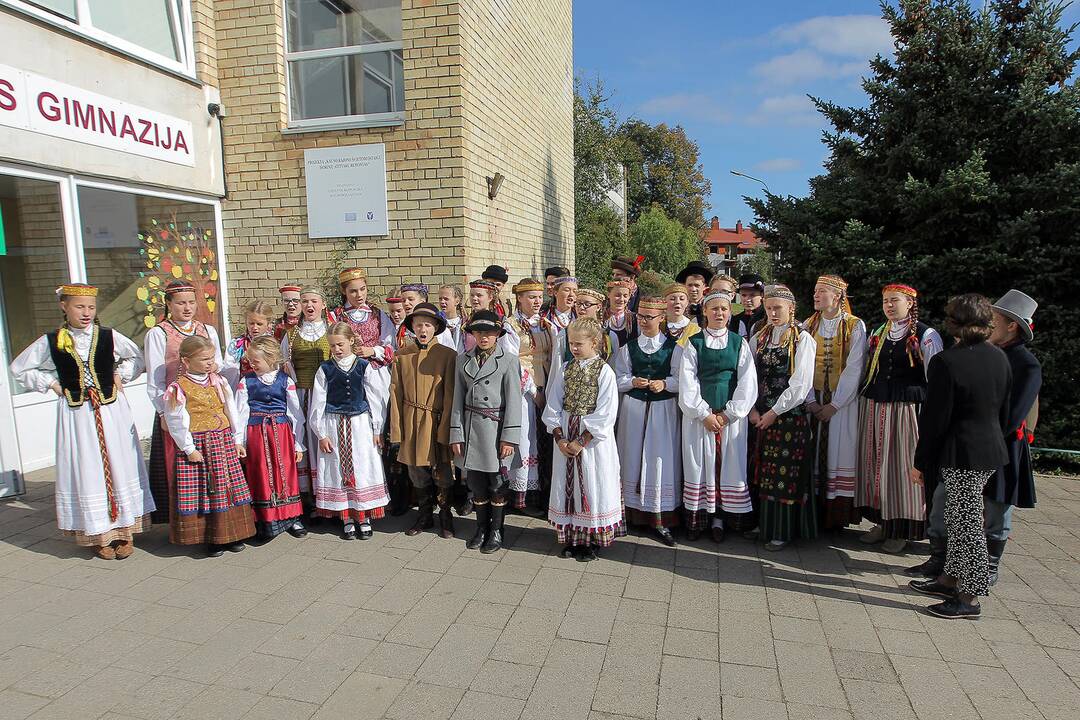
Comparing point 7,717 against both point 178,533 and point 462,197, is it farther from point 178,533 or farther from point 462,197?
point 462,197

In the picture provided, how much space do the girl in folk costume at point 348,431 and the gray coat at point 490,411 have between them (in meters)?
0.70

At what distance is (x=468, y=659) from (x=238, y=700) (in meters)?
1.09

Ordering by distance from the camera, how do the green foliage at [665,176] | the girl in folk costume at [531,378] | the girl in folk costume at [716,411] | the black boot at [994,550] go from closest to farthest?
the black boot at [994,550] → the girl in folk costume at [716,411] → the girl in folk costume at [531,378] → the green foliage at [665,176]

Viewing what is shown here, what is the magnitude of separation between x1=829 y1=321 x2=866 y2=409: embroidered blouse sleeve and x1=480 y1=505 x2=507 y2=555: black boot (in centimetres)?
246

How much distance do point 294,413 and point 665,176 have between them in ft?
145

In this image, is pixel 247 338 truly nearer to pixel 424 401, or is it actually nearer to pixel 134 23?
pixel 424 401

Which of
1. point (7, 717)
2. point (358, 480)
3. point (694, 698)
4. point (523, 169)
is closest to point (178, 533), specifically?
point (358, 480)

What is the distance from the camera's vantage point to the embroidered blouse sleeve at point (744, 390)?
446 centimetres

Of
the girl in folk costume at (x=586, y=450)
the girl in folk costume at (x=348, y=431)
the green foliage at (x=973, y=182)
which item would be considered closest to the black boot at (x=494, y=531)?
the girl in folk costume at (x=586, y=450)

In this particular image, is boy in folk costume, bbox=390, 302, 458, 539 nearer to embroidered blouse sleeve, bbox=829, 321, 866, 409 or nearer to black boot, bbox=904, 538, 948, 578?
embroidered blouse sleeve, bbox=829, 321, 866, 409

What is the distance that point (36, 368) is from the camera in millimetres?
4441

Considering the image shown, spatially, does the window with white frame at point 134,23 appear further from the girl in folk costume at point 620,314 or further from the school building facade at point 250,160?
the girl in folk costume at point 620,314

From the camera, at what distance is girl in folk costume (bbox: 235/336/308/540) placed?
4.64 meters

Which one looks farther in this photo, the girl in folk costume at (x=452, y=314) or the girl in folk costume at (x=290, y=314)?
the girl in folk costume at (x=452, y=314)
